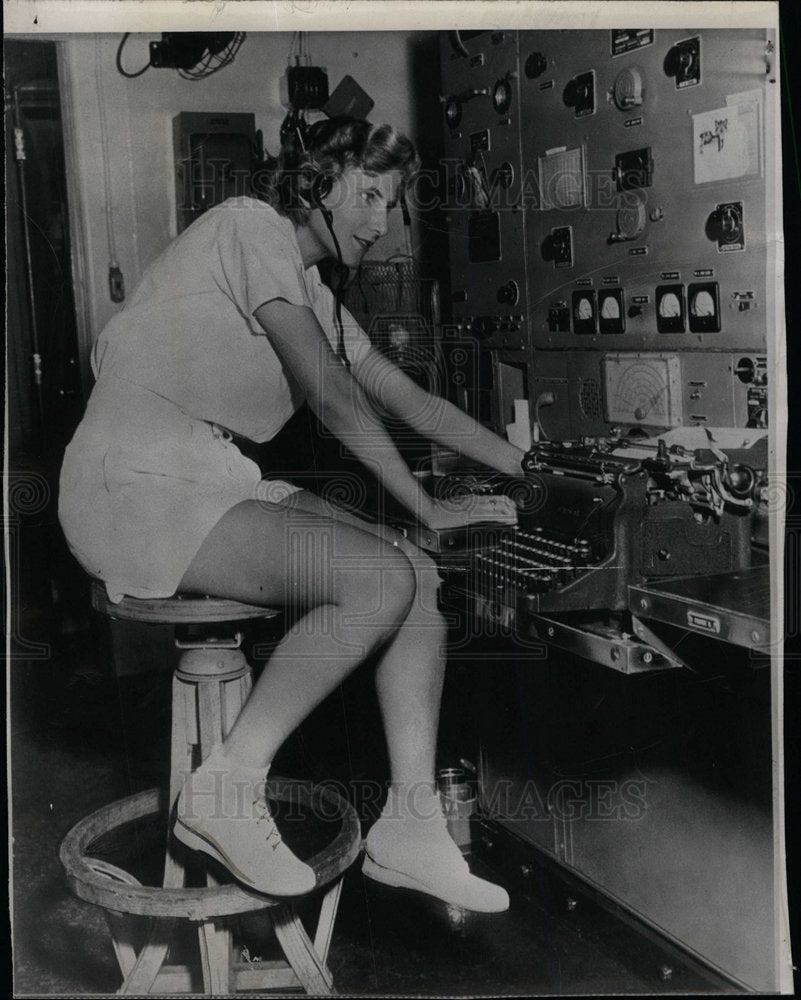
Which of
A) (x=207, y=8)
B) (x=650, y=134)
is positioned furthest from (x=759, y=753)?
(x=207, y=8)

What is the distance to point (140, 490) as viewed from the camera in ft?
5.56

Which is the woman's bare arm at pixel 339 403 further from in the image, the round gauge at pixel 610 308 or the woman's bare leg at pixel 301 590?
the round gauge at pixel 610 308

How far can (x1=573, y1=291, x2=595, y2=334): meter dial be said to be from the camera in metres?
2.60

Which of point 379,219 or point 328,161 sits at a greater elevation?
point 328,161

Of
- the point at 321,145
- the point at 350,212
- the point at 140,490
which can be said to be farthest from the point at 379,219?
the point at 140,490

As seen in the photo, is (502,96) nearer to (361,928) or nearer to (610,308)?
(610,308)

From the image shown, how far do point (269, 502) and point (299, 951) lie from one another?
29.9 inches

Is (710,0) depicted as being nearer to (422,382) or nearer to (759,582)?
(759,582)

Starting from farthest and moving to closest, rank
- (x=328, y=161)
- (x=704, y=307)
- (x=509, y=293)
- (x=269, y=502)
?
(x=509, y=293) → (x=704, y=307) → (x=328, y=161) → (x=269, y=502)

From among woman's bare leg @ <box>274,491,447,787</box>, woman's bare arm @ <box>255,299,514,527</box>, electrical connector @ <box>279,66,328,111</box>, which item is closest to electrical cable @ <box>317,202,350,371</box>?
woman's bare arm @ <box>255,299,514,527</box>

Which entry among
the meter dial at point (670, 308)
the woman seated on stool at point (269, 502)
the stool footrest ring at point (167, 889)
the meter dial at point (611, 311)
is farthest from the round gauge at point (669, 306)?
the stool footrest ring at point (167, 889)

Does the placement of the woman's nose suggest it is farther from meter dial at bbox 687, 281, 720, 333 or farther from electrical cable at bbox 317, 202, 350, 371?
meter dial at bbox 687, 281, 720, 333

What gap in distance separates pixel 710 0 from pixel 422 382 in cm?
139

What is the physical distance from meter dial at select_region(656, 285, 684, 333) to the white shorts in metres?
1.08
